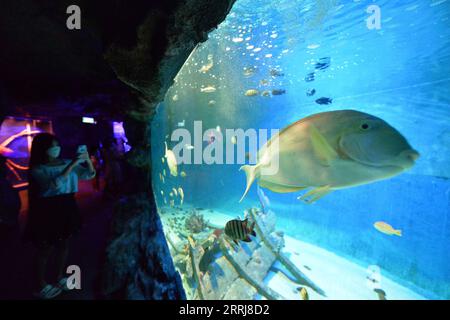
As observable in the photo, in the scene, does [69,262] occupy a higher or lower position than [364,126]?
lower

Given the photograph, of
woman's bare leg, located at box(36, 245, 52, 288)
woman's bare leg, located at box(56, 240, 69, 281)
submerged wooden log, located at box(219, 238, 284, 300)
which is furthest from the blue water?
woman's bare leg, located at box(36, 245, 52, 288)

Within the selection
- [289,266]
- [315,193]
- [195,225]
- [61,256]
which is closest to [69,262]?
[61,256]

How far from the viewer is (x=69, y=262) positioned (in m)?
3.12

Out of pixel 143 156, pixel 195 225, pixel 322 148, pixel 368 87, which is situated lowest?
pixel 195 225

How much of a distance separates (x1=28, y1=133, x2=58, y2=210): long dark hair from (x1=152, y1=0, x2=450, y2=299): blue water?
335 inches

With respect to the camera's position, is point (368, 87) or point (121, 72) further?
point (368, 87)

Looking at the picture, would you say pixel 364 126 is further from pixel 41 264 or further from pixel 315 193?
pixel 41 264

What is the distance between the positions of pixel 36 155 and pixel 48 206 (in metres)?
0.72

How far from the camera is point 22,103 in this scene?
11.3 ft

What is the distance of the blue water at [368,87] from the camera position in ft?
27.2

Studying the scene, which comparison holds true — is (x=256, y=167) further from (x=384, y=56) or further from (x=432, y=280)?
(x=384, y=56)

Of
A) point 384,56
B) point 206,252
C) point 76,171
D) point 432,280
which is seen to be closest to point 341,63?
point 384,56

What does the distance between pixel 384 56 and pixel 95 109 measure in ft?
47.7

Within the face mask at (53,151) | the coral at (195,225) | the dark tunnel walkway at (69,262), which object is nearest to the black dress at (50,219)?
the dark tunnel walkway at (69,262)
